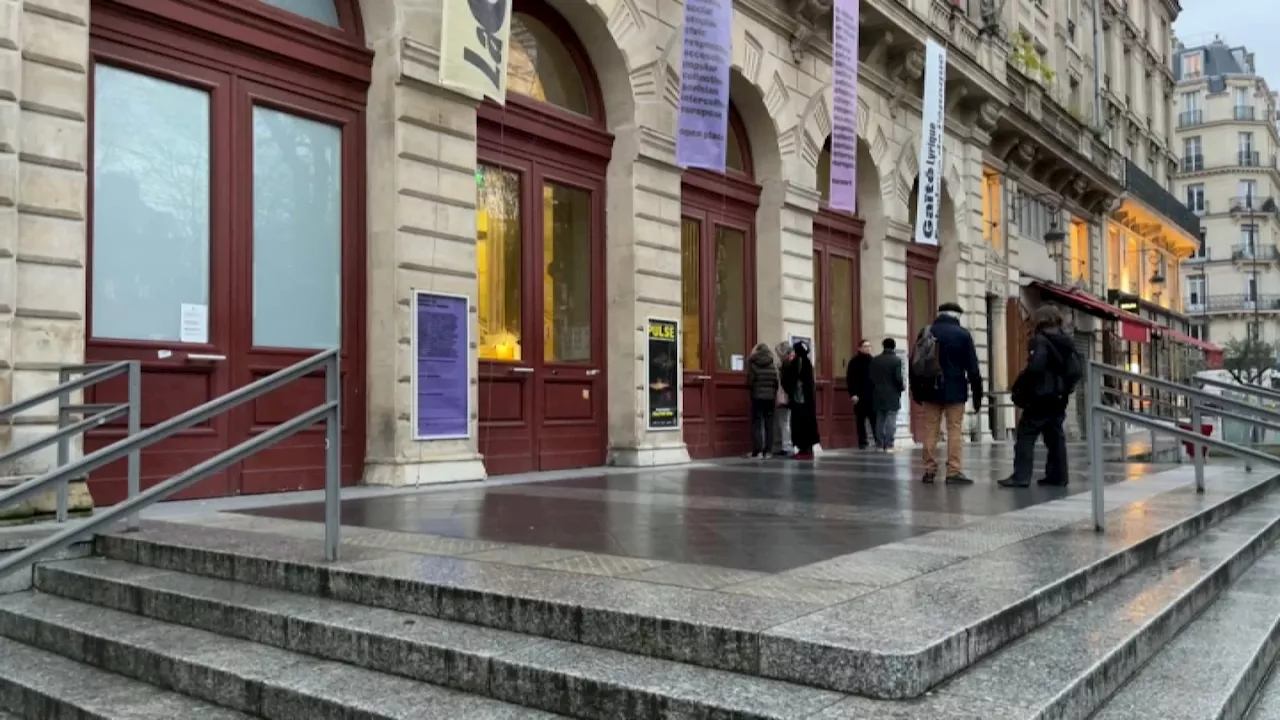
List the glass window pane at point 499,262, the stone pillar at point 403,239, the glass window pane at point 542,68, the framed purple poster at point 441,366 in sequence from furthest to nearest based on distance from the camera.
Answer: the glass window pane at point 542,68
the glass window pane at point 499,262
the framed purple poster at point 441,366
the stone pillar at point 403,239

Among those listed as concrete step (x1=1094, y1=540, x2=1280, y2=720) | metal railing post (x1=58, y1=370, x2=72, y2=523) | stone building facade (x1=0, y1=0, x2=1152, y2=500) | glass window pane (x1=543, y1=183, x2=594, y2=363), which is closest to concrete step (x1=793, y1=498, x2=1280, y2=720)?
concrete step (x1=1094, y1=540, x2=1280, y2=720)

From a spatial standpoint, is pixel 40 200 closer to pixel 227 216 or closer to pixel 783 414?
pixel 227 216

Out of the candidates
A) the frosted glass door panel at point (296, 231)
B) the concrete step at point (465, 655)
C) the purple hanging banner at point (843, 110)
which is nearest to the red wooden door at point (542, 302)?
the frosted glass door panel at point (296, 231)

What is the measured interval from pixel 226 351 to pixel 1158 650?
23.2ft

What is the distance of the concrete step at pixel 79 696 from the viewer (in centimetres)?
391

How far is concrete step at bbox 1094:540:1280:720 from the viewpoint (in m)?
3.57

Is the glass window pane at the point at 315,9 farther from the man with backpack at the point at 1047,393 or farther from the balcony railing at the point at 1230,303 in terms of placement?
the balcony railing at the point at 1230,303

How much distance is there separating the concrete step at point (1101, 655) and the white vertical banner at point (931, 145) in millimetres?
11719

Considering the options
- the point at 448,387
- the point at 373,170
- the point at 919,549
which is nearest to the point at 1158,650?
the point at 919,549

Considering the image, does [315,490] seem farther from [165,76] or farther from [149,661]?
[149,661]

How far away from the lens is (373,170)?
30.9 feet

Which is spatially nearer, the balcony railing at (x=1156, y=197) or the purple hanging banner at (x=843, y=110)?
the purple hanging banner at (x=843, y=110)

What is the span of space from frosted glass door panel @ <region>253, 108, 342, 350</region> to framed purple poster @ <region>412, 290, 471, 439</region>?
0.80 meters

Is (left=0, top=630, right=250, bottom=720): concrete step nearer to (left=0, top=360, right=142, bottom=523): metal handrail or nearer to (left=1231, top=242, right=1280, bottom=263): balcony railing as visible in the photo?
(left=0, top=360, right=142, bottom=523): metal handrail
